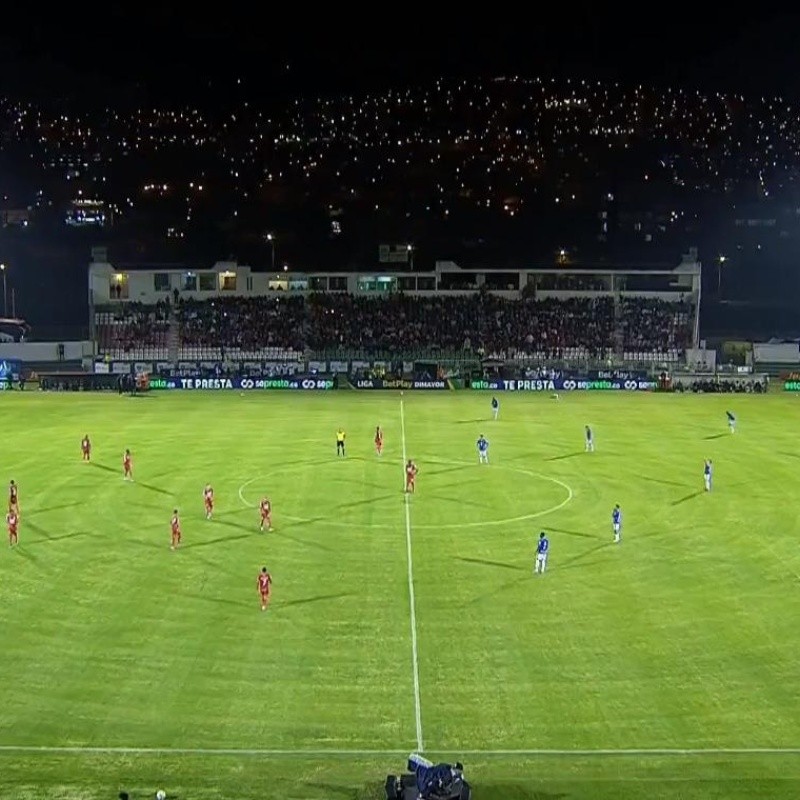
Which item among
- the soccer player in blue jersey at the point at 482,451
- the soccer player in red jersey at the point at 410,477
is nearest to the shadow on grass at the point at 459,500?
the soccer player in red jersey at the point at 410,477

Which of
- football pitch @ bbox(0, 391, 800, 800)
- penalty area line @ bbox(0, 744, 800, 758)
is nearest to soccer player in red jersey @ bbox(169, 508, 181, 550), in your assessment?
football pitch @ bbox(0, 391, 800, 800)

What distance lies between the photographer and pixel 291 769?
17.3 m

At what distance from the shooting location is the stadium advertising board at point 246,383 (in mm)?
83812

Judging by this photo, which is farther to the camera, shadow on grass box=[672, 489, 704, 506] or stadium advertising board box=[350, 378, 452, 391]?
stadium advertising board box=[350, 378, 452, 391]

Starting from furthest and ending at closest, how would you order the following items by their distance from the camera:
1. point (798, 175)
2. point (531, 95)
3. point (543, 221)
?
point (531, 95) < point (798, 175) < point (543, 221)

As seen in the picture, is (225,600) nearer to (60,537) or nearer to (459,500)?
(60,537)

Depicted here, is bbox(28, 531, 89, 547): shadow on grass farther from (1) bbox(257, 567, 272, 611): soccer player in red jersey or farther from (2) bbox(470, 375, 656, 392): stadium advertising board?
(2) bbox(470, 375, 656, 392): stadium advertising board

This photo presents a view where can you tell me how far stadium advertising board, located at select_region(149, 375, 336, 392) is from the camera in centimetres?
8381

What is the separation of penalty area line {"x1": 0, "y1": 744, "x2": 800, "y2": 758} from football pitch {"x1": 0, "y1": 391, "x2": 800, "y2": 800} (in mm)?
54

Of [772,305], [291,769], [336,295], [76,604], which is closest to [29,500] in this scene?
[76,604]

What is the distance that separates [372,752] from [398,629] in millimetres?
6410

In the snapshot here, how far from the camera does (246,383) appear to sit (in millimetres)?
84750

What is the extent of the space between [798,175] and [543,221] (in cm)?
5321

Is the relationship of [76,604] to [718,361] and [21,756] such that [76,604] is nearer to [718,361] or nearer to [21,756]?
[21,756]
